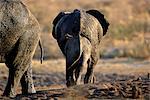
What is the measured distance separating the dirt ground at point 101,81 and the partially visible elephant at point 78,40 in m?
0.46

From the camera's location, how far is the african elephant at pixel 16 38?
1145 cm

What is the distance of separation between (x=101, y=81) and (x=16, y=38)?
758 cm

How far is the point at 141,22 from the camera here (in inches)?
1491

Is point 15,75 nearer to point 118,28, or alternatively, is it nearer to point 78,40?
point 78,40

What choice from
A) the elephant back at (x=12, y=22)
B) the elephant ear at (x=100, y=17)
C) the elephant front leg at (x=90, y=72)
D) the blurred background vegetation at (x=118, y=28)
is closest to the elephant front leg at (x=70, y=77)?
the elephant front leg at (x=90, y=72)

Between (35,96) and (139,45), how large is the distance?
1812 centimetres

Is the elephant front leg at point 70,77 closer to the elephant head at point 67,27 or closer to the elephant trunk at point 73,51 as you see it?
the elephant trunk at point 73,51

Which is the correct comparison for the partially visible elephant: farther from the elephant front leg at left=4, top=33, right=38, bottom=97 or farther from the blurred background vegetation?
the blurred background vegetation

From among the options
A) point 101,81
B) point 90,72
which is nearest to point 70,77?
point 90,72

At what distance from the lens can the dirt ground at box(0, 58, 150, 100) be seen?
1092cm

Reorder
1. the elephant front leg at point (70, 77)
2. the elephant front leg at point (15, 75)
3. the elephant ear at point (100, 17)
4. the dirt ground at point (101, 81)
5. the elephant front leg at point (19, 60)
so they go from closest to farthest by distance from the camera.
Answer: the dirt ground at point (101, 81), the elephant front leg at point (19, 60), the elephant front leg at point (15, 75), the elephant front leg at point (70, 77), the elephant ear at point (100, 17)

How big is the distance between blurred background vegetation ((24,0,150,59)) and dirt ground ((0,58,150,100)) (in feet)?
4.75

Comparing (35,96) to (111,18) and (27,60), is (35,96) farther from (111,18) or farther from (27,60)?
(111,18)

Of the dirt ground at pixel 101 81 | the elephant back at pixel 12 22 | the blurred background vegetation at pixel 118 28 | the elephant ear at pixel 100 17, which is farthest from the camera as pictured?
the blurred background vegetation at pixel 118 28
